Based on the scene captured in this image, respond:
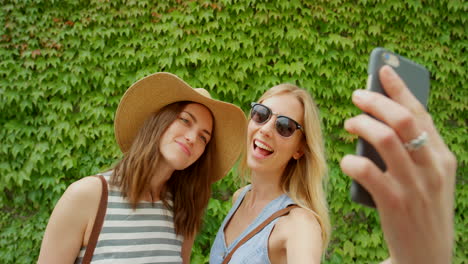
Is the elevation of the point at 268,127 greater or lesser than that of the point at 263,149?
greater

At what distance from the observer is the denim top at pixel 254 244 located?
1.39 metres

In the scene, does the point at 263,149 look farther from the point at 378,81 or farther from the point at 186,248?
the point at 378,81

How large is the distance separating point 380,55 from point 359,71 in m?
3.25

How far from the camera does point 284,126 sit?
5.32ft

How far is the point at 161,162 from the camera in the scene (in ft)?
5.57

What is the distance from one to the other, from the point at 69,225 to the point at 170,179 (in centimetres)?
65

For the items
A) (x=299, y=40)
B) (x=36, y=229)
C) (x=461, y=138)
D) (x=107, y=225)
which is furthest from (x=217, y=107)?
(x=461, y=138)

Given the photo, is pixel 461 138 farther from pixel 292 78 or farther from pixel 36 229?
pixel 36 229

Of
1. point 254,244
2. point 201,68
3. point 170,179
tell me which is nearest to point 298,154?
point 254,244

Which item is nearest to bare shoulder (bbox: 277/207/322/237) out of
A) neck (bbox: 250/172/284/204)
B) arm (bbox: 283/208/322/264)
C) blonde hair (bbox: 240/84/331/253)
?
arm (bbox: 283/208/322/264)

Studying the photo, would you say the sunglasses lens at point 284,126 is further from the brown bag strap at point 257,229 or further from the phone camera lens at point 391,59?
the phone camera lens at point 391,59

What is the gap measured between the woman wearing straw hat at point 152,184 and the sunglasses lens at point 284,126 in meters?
0.32

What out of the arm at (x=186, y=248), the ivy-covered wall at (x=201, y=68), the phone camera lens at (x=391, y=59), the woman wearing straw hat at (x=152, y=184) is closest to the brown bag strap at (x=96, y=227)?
the woman wearing straw hat at (x=152, y=184)

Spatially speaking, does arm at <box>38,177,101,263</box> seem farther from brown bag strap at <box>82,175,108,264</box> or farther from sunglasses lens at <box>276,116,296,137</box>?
sunglasses lens at <box>276,116,296,137</box>
